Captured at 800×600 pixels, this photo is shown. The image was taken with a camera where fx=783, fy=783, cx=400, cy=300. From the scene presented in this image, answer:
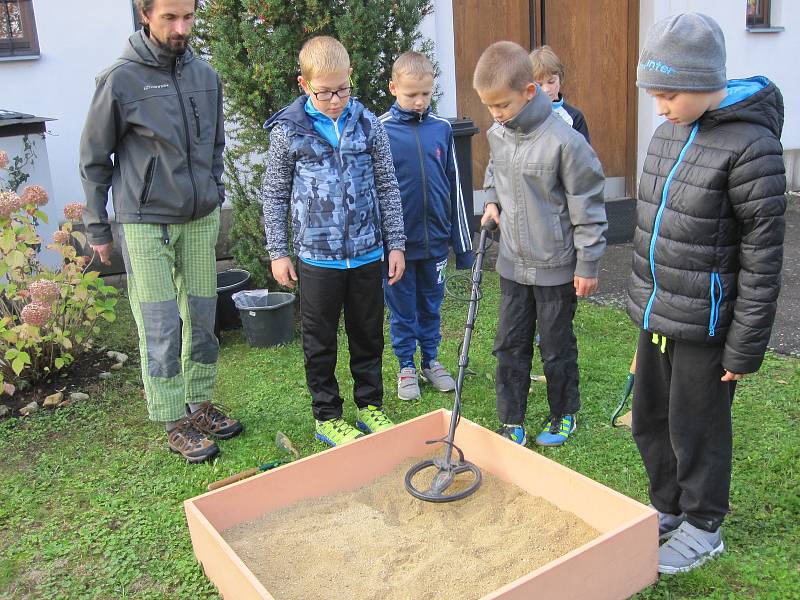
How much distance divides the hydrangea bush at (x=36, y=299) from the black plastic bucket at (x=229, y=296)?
0.88m

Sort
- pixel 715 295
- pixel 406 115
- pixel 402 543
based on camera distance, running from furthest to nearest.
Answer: pixel 406 115 < pixel 402 543 < pixel 715 295

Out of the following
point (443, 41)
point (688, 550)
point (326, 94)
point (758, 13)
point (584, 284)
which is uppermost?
point (758, 13)

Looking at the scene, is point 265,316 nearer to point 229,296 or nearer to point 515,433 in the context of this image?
point 229,296

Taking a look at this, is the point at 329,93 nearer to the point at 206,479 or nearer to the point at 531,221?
the point at 531,221

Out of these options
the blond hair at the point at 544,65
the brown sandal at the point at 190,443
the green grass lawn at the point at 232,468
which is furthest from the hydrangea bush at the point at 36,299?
the blond hair at the point at 544,65

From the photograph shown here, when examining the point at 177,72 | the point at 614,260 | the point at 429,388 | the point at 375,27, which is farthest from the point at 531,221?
the point at 614,260

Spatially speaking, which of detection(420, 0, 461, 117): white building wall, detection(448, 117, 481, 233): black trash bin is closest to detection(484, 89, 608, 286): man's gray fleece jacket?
detection(448, 117, 481, 233): black trash bin

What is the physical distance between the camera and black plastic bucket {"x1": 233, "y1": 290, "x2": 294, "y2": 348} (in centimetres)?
516

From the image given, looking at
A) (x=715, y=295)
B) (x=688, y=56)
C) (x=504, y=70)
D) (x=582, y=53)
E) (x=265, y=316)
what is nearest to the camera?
(x=688, y=56)

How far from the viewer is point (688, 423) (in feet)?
8.51

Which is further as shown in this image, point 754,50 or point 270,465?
point 754,50

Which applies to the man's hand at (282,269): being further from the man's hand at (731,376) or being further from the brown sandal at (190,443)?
the man's hand at (731,376)

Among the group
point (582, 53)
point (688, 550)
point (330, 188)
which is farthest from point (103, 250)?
point (582, 53)

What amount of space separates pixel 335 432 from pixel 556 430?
105 cm
